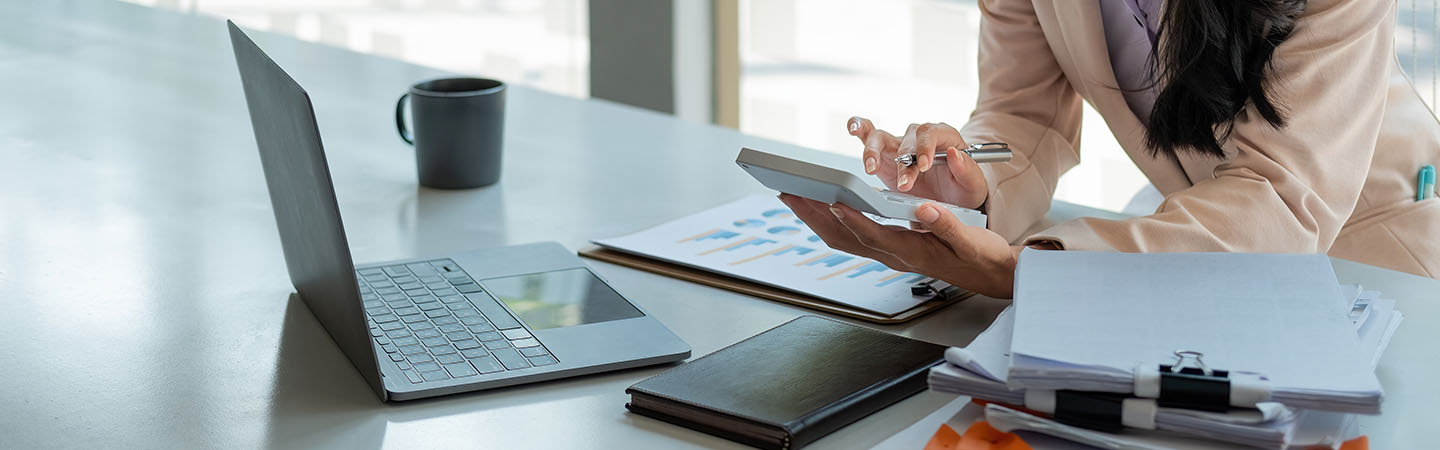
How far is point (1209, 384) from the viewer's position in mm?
700

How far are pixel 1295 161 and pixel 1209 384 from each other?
0.42 metres

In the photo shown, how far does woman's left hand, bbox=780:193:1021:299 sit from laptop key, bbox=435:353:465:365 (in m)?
0.28

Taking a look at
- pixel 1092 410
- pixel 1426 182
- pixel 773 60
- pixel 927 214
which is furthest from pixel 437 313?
pixel 773 60

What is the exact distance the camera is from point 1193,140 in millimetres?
1119

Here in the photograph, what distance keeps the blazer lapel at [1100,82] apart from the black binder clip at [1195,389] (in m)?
0.55

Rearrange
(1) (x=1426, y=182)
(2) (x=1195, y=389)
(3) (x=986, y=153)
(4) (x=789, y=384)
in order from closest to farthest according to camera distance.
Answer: (2) (x=1195, y=389) < (4) (x=789, y=384) < (3) (x=986, y=153) < (1) (x=1426, y=182)

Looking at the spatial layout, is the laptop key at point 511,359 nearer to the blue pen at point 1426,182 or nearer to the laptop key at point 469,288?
the laptop key at point 469,288

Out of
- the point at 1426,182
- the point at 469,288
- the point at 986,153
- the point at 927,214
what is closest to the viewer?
the point at 927,214

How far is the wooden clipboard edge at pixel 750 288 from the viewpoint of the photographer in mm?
998

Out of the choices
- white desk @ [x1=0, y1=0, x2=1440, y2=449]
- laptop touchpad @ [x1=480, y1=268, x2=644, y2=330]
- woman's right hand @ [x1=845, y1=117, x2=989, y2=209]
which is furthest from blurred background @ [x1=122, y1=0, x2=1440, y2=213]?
laptop touchpad @ [x1=480, y1=268, x2=644, y2=330]

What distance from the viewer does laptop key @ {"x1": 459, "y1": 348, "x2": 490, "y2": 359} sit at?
0.90m

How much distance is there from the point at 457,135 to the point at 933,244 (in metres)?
0.59

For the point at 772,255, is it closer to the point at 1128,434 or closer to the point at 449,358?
the point at 449,358

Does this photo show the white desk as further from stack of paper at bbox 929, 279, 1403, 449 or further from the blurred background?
the blurred background
